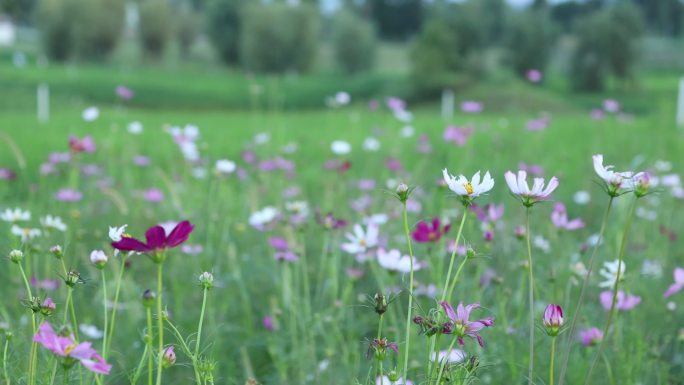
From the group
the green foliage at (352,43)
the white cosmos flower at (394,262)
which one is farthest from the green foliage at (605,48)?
the white cosmos flower at (394,262)

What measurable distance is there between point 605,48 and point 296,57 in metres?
9.45

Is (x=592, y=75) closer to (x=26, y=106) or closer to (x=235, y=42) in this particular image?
(x=235, y=42)

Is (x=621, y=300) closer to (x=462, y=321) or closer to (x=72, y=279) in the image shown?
(x=462, y=321)

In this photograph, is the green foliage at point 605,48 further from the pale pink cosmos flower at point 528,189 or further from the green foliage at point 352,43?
the pale pink cosmos flower at point 528,189

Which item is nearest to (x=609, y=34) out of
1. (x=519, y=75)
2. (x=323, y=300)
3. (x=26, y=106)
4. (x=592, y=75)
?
(x=592, y=75)

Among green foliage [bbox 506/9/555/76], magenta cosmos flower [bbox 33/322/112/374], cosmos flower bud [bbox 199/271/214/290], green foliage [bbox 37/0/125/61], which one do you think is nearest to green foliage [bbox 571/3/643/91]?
green foliage [bbox 506/9/555/76]

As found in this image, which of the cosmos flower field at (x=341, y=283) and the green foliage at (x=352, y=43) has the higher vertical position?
the cosmos flower field at (x=341, y=283)

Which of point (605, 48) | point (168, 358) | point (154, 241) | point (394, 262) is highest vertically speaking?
point (154, 241)

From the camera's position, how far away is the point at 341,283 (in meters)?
2.04

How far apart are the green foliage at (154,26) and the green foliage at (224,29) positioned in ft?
4.93

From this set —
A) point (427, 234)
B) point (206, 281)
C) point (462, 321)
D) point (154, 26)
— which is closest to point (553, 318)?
point (462, 321)

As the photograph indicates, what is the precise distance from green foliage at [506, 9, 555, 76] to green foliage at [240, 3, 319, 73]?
6196mm

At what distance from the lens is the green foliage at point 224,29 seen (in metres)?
28.1

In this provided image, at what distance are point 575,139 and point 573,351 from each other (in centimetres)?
509
